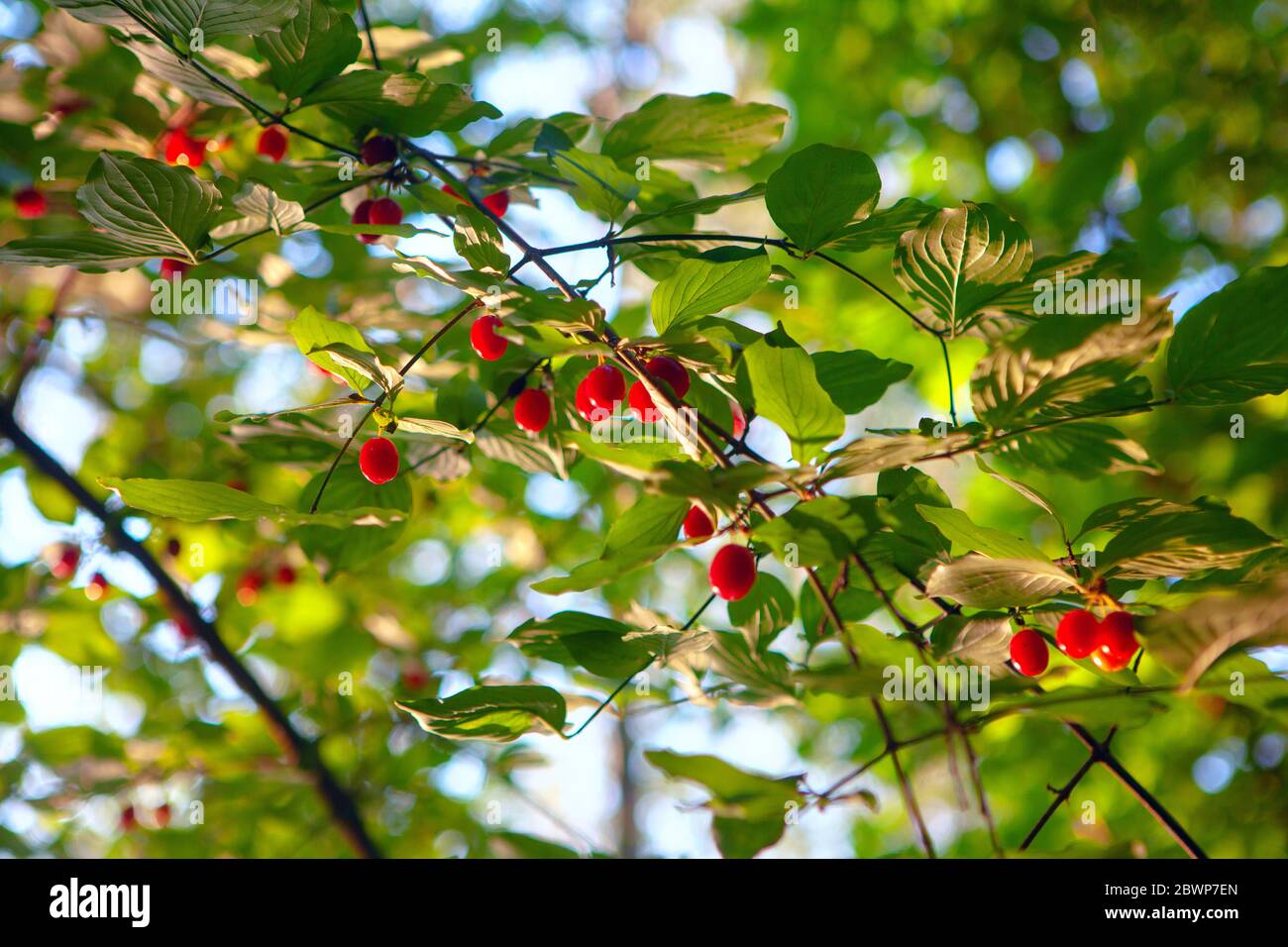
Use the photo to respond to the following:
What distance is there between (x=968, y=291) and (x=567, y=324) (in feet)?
1.48

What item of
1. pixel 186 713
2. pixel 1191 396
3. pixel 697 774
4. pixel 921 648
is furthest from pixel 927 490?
pixel 186 713

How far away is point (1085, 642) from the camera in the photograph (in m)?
0.89

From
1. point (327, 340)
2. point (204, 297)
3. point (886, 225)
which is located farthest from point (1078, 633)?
point (204, 297)

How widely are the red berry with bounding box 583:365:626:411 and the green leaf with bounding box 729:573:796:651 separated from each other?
300 mm

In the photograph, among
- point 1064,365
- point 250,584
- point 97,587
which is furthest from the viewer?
point 250,584

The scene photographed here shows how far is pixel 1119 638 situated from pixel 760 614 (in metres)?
0.41

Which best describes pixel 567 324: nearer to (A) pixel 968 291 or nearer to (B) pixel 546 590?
(B) pixel 546 590

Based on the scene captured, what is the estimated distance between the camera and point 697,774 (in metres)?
0.93

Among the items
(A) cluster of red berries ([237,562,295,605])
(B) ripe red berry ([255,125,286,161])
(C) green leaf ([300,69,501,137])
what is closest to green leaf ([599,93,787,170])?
(C) green leaf ([300,69,501,137])

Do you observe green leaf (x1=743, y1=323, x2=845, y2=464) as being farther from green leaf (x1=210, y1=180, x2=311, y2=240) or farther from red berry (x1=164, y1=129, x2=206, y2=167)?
red berry (x1=164, y1=129, x2=206, y2=167)

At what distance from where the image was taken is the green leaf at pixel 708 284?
2.92ft
